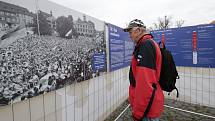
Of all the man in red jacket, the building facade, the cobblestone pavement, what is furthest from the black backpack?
the cobblestone pavement

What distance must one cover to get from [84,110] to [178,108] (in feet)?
7.70

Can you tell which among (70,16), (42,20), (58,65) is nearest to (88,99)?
(58,65)

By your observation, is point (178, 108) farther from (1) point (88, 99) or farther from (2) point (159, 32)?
(1) point (88, 99)

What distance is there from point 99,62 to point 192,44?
2423 millimetres

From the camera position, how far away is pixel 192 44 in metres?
4.29

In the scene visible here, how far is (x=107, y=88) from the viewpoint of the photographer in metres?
3.52

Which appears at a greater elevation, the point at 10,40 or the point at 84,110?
the point at 10,40

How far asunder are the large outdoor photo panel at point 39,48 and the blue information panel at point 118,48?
0.88 metres

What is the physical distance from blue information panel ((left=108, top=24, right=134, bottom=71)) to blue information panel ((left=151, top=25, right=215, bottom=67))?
3.52 ft

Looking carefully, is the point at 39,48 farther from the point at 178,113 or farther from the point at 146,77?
the point at 178,113

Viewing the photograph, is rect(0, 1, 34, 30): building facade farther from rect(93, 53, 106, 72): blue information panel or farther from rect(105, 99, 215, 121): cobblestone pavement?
rect(105, 99, 215, 121): cobblestone pavement

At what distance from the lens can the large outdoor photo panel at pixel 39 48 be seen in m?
1.47

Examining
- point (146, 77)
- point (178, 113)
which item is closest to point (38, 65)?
point (146, 77)

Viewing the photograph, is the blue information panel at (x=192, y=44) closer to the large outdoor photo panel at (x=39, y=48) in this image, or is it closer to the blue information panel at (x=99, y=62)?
the blue information panel at (x=99, y=62)
